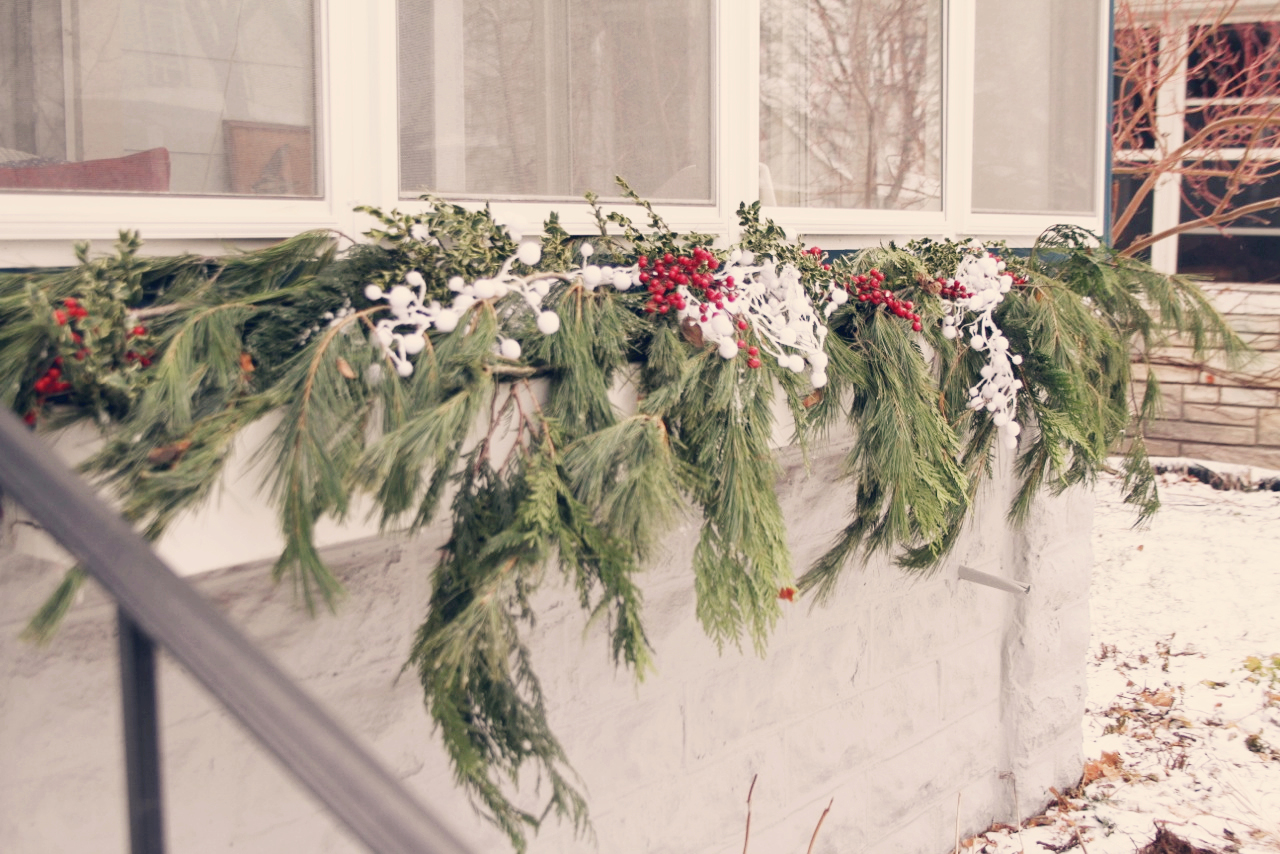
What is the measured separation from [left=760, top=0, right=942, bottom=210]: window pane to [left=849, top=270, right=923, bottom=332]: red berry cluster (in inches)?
13.6

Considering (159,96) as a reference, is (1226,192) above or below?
above

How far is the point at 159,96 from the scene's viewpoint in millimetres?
1394

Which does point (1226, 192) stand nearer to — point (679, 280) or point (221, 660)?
point (679, 280)

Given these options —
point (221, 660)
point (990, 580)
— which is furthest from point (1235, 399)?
point (221, 660)

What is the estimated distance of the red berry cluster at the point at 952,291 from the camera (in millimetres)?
2182

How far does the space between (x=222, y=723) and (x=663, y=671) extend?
93 centimetres

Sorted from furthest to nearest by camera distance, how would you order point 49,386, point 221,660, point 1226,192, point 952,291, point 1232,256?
point 1232,256
point 1226,192
point 952,291
point 49,386
point 221,660

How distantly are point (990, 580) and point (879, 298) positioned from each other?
4.24 ft

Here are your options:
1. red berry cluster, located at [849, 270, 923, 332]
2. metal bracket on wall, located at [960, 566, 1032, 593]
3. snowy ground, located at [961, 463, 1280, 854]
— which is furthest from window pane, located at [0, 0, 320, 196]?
snowy ground, located at [961, 463, 1280, 854]

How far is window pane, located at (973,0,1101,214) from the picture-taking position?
112 inches

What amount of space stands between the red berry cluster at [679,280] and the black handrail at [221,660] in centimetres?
95

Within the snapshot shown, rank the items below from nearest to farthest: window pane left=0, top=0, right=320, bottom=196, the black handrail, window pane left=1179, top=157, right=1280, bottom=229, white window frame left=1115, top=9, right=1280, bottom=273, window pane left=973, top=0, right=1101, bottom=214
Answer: the black handrail
window pane left=0, top=0, right=320, bottom=196
window pane left=973, top=0, right=1101, bottom=214
white window frame left=1115, top=9, right=1280, bottom=273
window pane left=1179, top=157, right=1280, bottom=229

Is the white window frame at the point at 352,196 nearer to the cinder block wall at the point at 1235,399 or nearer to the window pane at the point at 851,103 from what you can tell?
the window pane at the point at 851,103

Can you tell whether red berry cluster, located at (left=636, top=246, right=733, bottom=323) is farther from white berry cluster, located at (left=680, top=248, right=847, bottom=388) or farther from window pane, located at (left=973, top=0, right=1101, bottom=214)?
window pane, located at (left=973, top=0, right=1101, bottom=214)
